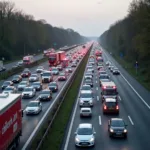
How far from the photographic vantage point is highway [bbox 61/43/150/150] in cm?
2629

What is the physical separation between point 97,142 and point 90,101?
15.0 m

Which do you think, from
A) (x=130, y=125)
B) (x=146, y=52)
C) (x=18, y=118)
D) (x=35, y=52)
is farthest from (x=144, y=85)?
(x=35, y=52)

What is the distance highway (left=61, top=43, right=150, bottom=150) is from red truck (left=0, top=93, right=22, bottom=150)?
390 centimetres

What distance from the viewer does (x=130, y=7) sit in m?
90.6

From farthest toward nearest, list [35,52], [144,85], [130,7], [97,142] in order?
[35,52] < [130,7] < [144,85] < [97,142]

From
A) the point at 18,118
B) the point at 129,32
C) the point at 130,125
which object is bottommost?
the point at 130,125

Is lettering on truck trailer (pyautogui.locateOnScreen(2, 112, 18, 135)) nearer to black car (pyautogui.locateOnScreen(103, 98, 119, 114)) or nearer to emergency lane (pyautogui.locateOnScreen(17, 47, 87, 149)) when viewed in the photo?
emergency lane (pyautogui.locateOnScreen(17, 47, 87, 149))

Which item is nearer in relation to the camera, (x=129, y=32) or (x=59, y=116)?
(x=59, y=116)

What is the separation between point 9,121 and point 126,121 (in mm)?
16011

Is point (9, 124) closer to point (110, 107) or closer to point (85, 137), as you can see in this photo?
point (85, 137)

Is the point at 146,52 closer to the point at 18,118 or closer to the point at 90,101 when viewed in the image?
the point at 90,101

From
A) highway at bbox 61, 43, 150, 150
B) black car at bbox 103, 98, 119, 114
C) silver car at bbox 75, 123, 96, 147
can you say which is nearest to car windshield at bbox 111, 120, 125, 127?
highway at bbox 61, 43, 150, 150

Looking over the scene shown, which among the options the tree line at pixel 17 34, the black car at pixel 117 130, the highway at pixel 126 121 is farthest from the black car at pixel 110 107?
the tree line at pixel 17 34

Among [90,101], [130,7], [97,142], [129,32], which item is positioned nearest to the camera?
[97,142]
